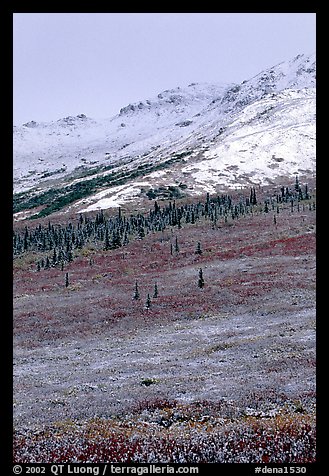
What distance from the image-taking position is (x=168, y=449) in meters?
10.7

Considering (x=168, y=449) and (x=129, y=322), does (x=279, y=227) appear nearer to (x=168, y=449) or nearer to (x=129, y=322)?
(x=129, y=322)

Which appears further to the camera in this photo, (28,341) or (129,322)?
(129,322)

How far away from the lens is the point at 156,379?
69.1 ft

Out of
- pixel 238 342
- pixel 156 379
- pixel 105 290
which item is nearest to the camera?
pixel 156 379
